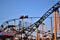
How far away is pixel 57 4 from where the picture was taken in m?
22.8

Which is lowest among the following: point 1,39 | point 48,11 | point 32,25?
point 1,39

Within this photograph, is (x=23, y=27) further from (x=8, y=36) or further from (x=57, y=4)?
(x=57, y=4)

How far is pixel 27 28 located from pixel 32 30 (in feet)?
3.06

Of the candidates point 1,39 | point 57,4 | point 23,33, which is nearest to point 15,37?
point 23,33

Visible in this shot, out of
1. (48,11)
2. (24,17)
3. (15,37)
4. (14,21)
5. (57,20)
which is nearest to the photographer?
(57,20)

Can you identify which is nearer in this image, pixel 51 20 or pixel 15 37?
pixel 51 20

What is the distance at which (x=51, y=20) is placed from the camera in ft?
76.7

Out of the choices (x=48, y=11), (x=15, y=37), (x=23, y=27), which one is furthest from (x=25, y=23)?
(x=48, y=11)

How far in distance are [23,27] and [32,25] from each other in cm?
183

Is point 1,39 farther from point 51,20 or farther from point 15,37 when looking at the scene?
point 51,20

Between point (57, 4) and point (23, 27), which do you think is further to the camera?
point (23, 27)

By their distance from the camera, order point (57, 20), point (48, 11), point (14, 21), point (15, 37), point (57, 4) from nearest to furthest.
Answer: point (57, 20)
point (57, 4)
point (48, 11)
point (15, 37)
point (14, 21)

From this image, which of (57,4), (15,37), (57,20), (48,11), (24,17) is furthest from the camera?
(24,17)

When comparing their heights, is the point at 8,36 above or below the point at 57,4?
below
